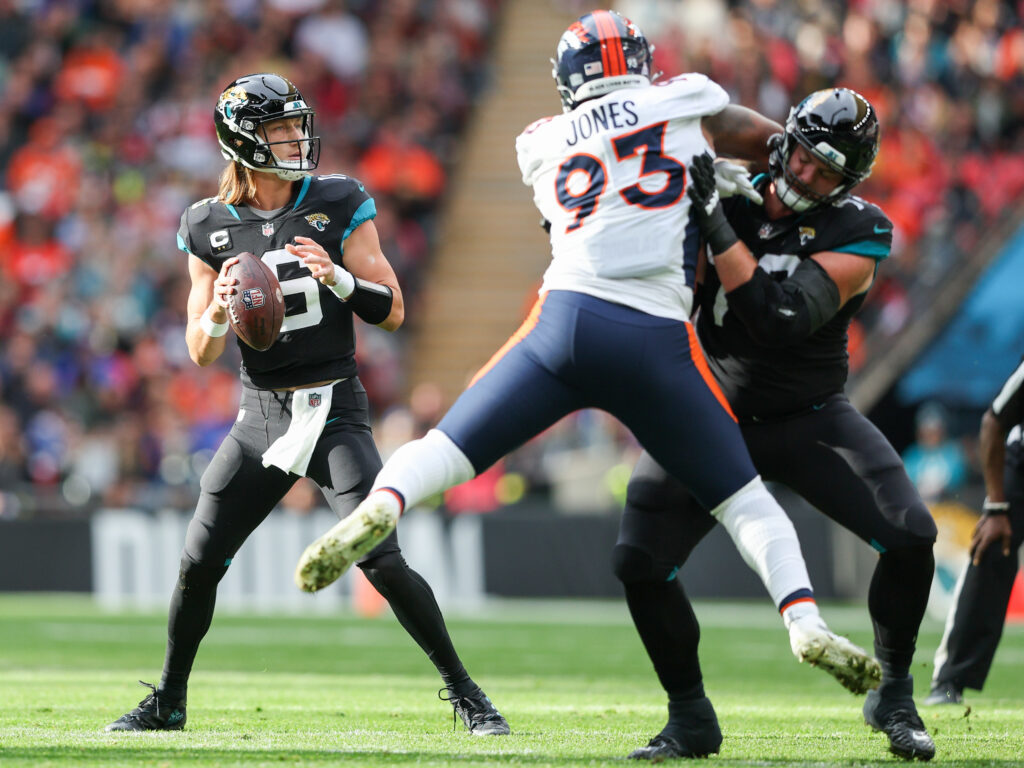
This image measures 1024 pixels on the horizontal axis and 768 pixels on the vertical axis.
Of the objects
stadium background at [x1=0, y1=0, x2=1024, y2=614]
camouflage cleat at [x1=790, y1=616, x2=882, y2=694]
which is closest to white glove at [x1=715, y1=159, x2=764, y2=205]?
camouflage cleat at [x1=790, y1=616, x2=882, y2=694]

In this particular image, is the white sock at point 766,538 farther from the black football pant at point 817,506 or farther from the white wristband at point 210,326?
the white wristband at point 210,326

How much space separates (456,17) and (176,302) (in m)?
5.47

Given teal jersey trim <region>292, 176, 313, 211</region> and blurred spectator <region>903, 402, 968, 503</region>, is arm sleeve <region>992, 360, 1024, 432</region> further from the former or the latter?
blurred spectator <region>903, 402, 968, 503</region>

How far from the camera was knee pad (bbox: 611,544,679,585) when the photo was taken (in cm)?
483

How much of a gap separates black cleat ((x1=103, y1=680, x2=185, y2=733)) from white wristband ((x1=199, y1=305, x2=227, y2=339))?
1.18 metres

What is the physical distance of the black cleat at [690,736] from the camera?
4721mm

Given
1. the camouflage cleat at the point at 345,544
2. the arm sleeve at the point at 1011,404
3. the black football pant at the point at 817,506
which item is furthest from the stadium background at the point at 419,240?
the camouflage cleat at the point at 345,544

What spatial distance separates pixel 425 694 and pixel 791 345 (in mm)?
2805

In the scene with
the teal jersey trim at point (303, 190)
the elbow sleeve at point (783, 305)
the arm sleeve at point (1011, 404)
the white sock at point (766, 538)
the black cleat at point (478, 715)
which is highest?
the teal jersey trim at point (303, 190)

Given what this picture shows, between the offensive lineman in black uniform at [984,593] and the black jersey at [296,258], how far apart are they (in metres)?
2.84

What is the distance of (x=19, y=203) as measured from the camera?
1636 cm

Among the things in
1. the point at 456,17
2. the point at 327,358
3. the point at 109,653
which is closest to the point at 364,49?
the point at 456,17

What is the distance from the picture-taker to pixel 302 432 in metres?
5.20

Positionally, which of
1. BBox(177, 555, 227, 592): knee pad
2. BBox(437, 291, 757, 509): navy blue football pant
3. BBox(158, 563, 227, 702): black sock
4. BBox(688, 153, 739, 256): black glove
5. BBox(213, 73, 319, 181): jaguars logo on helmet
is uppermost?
BBox(213, 73, 319, 181): jaguars logo on helmet
